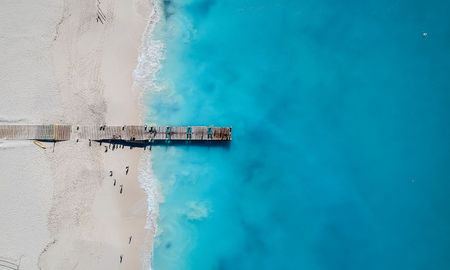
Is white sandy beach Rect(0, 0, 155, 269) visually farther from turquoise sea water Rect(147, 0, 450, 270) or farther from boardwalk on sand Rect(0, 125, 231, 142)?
turquoise sea water Rect(147, 0, 450, 270)

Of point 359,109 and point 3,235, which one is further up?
point 359,109

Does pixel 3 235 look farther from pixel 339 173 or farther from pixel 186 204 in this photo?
pixel 339 173

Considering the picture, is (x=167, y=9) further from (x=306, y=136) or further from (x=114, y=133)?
(x=306, y=136)

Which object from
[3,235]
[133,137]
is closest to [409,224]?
[133,137]

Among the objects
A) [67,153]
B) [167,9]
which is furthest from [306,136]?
[67,153]

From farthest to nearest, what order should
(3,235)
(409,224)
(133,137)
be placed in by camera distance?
(409,224) < (133,137) < (3,235)

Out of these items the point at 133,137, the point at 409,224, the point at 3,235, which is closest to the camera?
the point at 3,235
